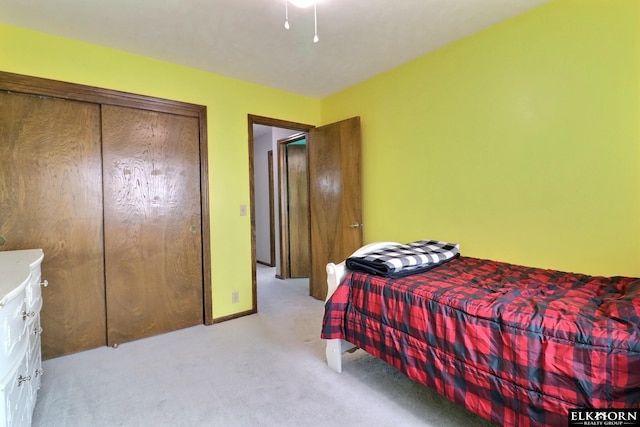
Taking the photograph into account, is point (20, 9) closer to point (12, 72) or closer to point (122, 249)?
point (12, 72)

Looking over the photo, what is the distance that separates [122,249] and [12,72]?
1.42 metres

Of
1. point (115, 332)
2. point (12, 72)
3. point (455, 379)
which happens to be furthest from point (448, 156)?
point (12, 72)

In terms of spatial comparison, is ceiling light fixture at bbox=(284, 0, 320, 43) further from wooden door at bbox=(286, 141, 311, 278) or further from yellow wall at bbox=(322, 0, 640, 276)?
wooden door at bbox=(286, 141, 311, 278)

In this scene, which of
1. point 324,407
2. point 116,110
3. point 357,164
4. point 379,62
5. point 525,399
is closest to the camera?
point 525,399

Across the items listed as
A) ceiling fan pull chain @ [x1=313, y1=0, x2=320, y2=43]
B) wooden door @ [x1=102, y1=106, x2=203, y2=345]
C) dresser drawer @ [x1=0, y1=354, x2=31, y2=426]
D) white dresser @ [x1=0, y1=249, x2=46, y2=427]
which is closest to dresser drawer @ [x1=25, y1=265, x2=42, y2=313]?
white dresser @ [x1=0, y1=249, x2=46, y2=427]

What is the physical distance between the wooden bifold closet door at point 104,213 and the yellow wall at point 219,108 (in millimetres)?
172

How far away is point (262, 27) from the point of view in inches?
87.9

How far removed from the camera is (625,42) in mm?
1750

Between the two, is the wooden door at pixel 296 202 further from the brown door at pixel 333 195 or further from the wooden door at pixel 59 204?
the wooden door at pixel 59 204

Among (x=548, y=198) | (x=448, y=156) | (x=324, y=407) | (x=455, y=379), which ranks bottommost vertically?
(x=324, y=407)

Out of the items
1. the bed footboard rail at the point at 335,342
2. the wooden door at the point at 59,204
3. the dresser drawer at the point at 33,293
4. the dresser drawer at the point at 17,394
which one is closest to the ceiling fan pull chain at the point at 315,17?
the bed footboard rail at the point at 335,342

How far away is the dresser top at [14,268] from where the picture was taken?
1146 millimetres

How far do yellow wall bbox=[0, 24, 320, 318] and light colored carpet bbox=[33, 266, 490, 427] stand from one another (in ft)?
2.25

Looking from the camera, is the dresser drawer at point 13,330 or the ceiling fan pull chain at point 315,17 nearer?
the dresser drawer at point 13,330
